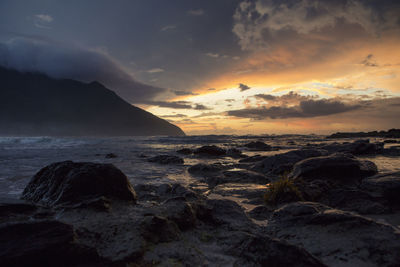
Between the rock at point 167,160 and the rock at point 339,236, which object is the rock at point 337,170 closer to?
the rock at point 339,236

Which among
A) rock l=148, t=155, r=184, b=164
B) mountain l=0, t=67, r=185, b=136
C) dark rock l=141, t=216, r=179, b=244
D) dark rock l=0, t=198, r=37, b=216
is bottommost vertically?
rock l=148, t=155, r=184, b=164

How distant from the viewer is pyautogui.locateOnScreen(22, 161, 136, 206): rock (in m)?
3.99

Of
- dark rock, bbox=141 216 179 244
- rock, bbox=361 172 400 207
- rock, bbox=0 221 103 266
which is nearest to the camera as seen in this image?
rock, bbox=0 221 103 266

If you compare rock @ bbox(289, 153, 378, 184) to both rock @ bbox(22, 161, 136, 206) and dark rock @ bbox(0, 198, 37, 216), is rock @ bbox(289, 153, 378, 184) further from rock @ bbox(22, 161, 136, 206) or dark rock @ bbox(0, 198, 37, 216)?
dark rock @ bbox(0, 198, 37, 216)

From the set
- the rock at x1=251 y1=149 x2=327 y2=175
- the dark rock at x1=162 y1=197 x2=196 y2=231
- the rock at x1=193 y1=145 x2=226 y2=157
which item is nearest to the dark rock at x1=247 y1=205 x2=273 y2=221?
the dark rock at x1=162 y1=197 x2=196 y2=231

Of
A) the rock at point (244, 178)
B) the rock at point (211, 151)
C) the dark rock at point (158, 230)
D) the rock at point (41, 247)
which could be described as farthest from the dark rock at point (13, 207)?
the rock at point (211, 151)

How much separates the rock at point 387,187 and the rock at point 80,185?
487 centimetres

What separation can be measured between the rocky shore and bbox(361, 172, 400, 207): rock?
16 mm

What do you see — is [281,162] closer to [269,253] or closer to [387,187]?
[387,187]

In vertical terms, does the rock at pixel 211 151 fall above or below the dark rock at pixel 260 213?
above

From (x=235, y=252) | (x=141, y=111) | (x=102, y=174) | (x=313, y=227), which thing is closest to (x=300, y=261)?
(x=235, y=252)

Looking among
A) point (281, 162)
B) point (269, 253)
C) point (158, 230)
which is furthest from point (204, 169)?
point (269, 253)

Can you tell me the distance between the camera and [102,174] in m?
4.30

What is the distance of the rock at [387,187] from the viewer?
419cm
